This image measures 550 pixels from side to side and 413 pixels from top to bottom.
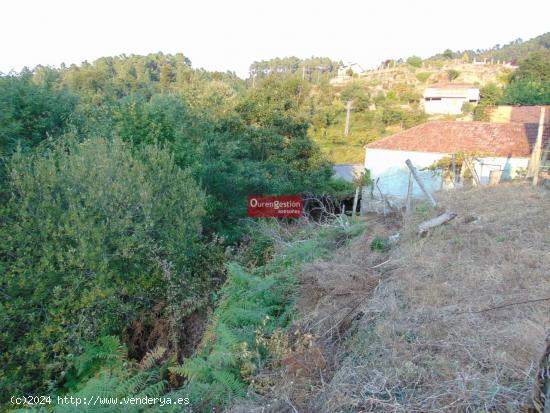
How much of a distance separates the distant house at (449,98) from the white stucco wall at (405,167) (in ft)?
89.1

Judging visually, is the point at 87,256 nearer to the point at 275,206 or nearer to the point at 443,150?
the point at 275,206

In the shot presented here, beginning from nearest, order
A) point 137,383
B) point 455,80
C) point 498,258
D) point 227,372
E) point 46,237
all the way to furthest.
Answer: point 227,372, point 137,383, point 498,258, point 46,237, point 455,80

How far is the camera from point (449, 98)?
147 feet

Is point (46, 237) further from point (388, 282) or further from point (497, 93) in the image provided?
point (497, 93)

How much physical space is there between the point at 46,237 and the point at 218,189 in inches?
244

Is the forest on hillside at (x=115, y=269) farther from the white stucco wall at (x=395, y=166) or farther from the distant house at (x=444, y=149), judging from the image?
the distant house at (x=444, y=149)

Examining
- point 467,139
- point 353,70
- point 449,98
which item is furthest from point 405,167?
point 353,70

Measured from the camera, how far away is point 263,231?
9328 mm

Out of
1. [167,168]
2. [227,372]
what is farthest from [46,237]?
[227,372]

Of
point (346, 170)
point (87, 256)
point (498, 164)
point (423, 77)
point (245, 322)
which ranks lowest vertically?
point (346, 170)

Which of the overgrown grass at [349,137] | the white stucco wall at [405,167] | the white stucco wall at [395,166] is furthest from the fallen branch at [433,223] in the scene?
the overgrown grass at [349,137]

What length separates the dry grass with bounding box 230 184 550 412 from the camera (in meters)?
2.97

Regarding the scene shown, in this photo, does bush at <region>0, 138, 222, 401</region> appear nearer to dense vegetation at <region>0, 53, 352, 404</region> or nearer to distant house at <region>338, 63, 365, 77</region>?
dense vegetation at <region>0, 53, 352, 404</region>

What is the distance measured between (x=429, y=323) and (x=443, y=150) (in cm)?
1737
